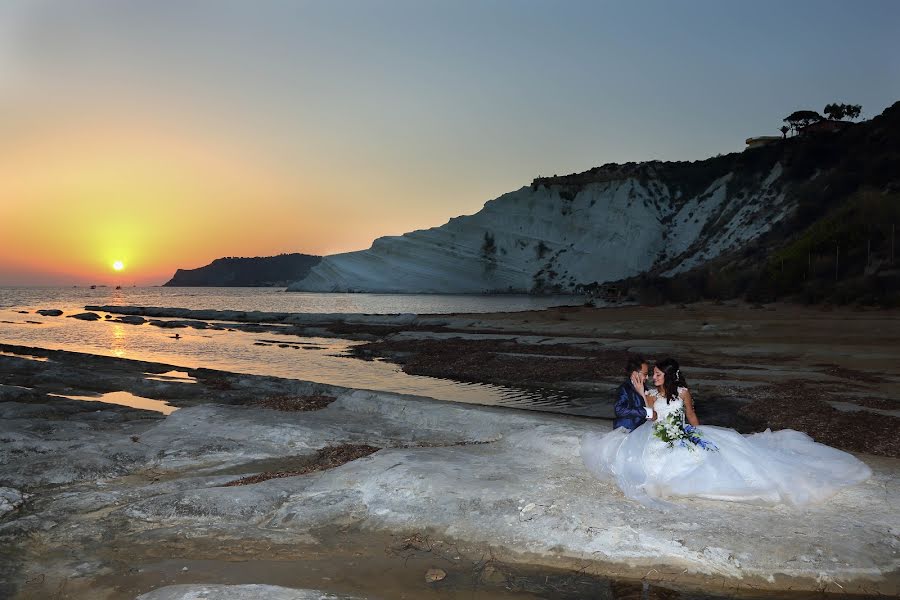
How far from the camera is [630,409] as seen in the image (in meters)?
9.04

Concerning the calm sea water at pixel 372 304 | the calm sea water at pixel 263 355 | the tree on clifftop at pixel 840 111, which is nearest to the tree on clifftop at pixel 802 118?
the tree on clifftop at pixel 840 111

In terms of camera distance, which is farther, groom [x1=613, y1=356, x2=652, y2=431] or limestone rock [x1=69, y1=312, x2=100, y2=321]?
limestone rock [x1=69, y1=312, x2=100, y2=321]

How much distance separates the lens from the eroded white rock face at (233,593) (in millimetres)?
5562

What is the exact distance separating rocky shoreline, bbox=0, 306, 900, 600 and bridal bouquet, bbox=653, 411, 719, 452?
2.40ft

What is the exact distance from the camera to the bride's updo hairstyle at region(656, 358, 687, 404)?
8.33m

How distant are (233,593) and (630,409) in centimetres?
584

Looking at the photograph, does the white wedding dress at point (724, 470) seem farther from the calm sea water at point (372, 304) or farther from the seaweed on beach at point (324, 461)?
the calm sea water at point (372, 304)

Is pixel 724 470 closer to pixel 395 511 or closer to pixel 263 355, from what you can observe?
pixel 395 511

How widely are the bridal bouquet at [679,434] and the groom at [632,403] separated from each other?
1.10 metres

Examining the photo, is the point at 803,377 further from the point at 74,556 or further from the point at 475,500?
the point at 74,556

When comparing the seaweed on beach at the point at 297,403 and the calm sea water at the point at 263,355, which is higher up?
the seaweed on beach at the point at 297,403

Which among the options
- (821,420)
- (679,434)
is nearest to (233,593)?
(679,434)

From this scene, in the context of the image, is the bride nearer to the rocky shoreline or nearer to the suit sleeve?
the rocky shoreline

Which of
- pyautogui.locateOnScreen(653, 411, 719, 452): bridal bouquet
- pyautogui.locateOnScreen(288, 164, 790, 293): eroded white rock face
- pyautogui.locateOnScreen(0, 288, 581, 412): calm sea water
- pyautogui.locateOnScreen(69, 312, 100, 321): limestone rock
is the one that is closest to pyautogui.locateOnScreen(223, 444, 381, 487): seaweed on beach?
pyautogui.locateOnScreen(653, 411, 719, 452): bridal bouquet
